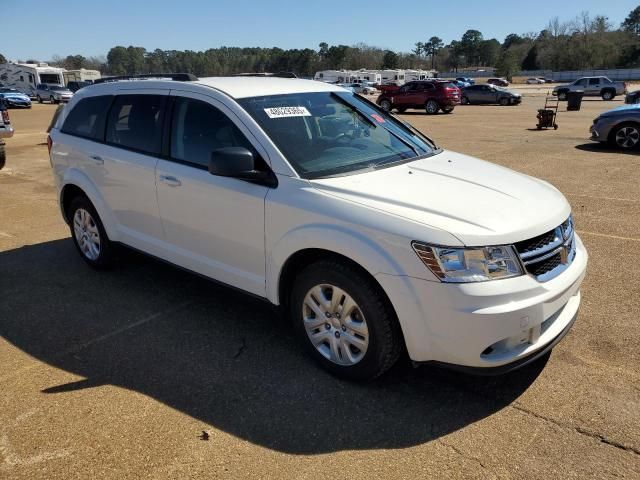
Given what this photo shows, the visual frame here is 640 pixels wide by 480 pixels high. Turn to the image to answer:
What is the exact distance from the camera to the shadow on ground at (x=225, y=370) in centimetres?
290

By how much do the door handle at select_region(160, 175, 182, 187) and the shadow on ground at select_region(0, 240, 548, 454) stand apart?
3.45 ft

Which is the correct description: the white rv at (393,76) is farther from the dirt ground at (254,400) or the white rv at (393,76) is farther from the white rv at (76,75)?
the dirt ground at (254,400)

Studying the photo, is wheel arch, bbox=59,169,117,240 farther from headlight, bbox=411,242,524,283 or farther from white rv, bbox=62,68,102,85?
white rv, bbox=62,68,102,85

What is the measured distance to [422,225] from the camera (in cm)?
276

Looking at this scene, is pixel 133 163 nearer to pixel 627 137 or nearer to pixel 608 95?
pixel 627 137

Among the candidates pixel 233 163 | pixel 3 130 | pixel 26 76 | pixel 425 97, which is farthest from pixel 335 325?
pixel 26 76

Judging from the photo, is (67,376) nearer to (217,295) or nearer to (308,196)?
(217,295)

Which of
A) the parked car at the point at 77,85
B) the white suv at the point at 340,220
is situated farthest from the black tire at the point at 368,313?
the parked car at the point at 77,85

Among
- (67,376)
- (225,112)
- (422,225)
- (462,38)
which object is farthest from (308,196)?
(462,38)

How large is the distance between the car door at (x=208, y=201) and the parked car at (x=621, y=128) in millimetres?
11433

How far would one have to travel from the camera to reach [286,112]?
3.77 m

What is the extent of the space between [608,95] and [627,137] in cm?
3128

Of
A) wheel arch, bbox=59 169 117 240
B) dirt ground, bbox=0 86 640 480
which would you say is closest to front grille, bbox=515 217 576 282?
dirt ground, bbox=0 86 640 480

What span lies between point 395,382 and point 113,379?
5.96 feet
